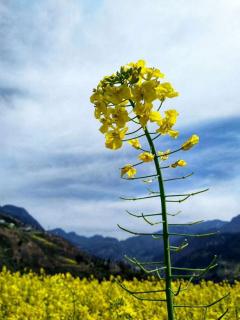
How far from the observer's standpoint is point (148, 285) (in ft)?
70.0

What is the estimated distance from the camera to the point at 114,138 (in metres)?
4.79

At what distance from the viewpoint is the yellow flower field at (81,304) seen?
1163cm

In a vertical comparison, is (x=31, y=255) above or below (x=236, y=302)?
above

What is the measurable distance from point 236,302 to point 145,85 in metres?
11.0

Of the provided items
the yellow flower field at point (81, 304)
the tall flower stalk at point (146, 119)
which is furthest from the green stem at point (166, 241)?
the yellow flower field at point (81, 304)

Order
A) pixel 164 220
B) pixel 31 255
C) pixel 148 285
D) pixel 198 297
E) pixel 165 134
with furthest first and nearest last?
pixel 31 255, pixel 148 285, pixel 198 297, pixel 165 134, pixel 164 220

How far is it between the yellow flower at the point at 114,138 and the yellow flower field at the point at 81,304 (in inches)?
247

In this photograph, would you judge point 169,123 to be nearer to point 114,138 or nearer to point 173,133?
point 173,133

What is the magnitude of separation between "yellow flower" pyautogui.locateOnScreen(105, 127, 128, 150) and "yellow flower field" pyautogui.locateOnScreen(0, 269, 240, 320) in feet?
20.6

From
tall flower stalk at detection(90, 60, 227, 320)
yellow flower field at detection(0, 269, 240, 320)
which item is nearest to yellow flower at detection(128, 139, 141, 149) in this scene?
tall flower stalk at detection(90, 60, 227, 320)

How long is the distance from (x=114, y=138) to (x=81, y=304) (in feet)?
36.7

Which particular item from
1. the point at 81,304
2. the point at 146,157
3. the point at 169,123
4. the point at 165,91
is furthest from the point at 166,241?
the point at 81,304

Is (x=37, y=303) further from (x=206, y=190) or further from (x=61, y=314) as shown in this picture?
(x=206, y=190)

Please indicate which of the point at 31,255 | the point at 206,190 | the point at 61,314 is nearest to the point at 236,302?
the point at 61,314
